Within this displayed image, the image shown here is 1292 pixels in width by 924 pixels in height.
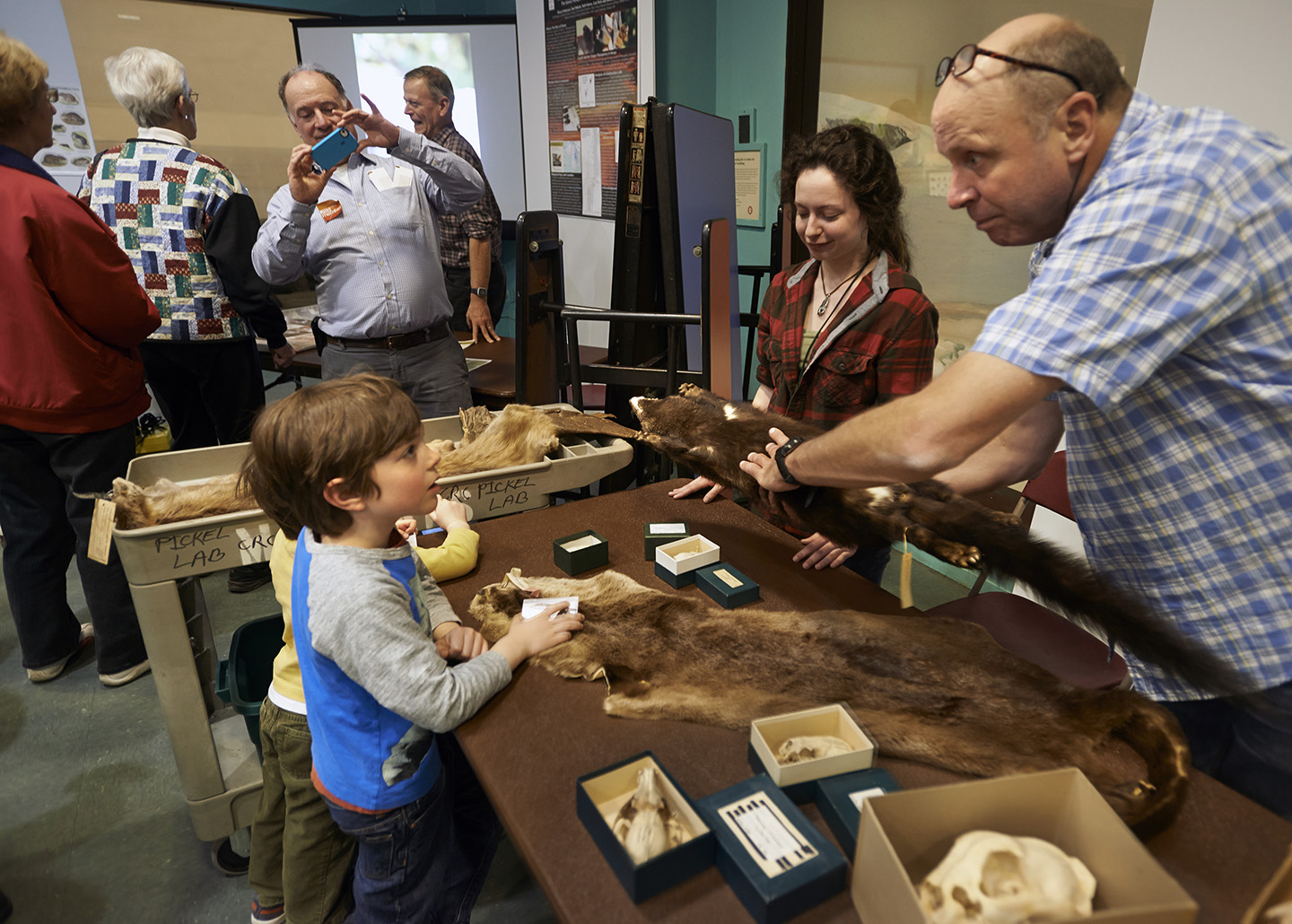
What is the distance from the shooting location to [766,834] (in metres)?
0.94

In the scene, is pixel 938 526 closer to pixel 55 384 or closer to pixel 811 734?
pixel 811 734

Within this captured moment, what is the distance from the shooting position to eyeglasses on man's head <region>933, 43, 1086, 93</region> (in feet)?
3.47

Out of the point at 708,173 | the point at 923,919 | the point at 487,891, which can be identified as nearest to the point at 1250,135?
the point at 923,919

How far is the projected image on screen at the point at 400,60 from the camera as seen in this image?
577 cm

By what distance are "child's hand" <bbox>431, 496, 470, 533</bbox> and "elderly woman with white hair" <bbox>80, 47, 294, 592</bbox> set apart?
5.89 feet

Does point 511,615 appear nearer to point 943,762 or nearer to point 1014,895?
point 943,762

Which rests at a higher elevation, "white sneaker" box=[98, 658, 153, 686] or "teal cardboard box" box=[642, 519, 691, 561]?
"teal cardboard box" box=[642, 519, 691, 561]

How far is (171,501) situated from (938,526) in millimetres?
1698

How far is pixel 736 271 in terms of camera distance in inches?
147

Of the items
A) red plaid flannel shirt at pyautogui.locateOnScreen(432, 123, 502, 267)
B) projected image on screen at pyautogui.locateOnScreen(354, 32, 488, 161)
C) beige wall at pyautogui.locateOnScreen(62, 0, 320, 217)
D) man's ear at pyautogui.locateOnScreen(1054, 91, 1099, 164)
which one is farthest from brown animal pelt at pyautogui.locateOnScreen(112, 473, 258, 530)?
beige wall at pyautogui.locateOnScreen(62, 0, 320, 217)

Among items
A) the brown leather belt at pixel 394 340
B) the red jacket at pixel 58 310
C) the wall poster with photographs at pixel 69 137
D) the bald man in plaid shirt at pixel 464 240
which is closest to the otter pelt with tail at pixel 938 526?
the brown leather belt at pixel 394 340

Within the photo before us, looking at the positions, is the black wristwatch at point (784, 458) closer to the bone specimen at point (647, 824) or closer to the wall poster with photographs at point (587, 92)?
the bone specimen at point (647, 824)

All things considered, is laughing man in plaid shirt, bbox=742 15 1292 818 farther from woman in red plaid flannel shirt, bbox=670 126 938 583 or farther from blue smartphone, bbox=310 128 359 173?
blue smartphone, bbox=310 128 359 173

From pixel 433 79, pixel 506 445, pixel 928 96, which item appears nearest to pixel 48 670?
pixel 506 445
